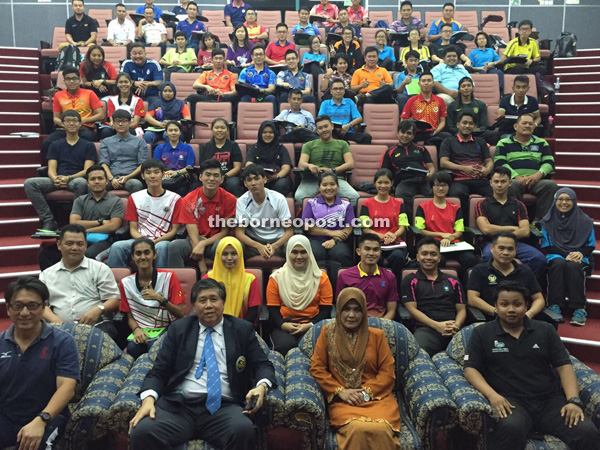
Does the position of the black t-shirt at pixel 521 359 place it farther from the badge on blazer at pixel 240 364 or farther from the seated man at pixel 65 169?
the seated man at pixel 65 169

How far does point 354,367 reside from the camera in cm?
295

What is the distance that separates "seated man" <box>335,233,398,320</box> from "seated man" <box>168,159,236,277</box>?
111cm

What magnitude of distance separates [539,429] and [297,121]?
3.92 metres

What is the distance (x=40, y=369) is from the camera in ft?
8.63

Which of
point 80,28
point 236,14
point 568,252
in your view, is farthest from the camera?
point 236,14

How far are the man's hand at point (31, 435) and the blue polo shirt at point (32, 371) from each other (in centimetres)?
13

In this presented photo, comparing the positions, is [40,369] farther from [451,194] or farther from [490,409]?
[451,194]

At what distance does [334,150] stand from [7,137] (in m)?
3.30

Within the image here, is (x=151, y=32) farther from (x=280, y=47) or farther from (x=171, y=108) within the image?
(x=171, y=108)

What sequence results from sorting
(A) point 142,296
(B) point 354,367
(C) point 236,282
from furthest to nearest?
1. (C) point 236,282
2. (A) point 142,296
3. (B) point 354,367

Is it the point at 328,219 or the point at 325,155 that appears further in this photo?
the point at 325,155

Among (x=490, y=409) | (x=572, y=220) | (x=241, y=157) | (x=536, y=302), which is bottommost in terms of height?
(x=490, y=409)

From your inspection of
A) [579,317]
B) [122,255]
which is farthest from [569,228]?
[122,255]

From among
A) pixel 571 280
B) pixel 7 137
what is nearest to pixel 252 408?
pixel 571 280
